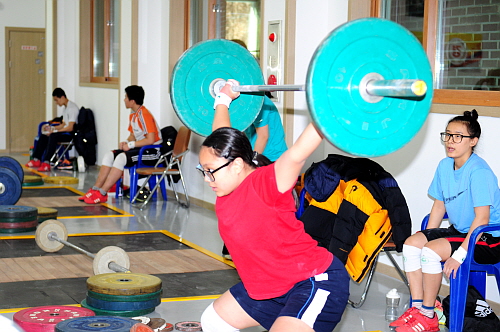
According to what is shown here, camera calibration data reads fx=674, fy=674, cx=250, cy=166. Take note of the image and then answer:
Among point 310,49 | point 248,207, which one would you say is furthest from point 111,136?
point 248,207

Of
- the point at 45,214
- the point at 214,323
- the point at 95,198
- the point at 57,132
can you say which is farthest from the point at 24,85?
the point at 214,323

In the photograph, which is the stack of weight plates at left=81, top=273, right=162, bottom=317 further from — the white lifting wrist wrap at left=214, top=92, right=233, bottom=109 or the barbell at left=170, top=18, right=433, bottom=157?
the barbell at left=170, top=18, right=433, bottom=157

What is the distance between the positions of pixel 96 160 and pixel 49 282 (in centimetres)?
632

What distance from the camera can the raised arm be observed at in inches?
78.2

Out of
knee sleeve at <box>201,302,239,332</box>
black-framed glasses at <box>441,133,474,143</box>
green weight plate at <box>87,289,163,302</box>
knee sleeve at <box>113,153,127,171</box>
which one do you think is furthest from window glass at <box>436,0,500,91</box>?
knee sleeve at <box>113,153,127,171</box>

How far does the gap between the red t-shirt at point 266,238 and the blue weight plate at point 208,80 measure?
788 mm

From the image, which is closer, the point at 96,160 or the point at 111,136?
the point at 111,136

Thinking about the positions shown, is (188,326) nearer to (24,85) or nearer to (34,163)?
(34,163)

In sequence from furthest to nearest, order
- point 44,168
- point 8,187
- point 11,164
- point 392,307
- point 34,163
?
point 34,163 < point 44,168 < point 11,164 < point 8,187 < point 392,307

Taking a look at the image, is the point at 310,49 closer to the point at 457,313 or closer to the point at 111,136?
the point at 457,313

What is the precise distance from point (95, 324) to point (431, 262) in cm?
168

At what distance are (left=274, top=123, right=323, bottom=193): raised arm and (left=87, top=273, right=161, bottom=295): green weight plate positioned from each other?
1.65 metres

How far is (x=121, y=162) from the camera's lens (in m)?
7.37

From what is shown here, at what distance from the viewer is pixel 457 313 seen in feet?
11.0
